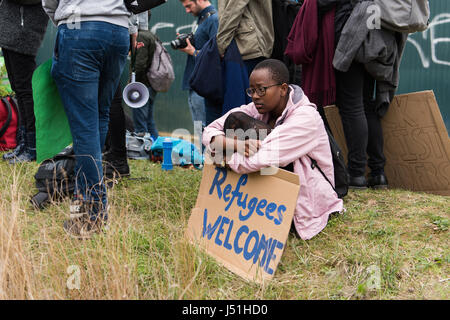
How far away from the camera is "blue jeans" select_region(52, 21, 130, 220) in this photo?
7.91 ft

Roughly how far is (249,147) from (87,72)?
→ 3.21 feet

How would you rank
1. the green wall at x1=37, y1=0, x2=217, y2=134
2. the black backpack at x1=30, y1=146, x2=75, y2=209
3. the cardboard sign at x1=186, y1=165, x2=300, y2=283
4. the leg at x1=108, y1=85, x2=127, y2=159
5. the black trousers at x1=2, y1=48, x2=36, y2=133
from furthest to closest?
the green wall at x1=37, y1=0, x2=217, y2=134 → the black trousers at x1=2, y1=48, x2=36, y2=133 → the leg at x1=108, y1=85, x2=127, y2=159 → the black backpack at x1=30, y1=146, x2=75, y2=209 → the cardboard sign at x1=186, y1=165, x2=300, y2=283

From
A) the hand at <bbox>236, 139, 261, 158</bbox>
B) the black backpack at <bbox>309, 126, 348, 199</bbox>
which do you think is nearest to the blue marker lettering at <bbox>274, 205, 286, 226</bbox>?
the hand at <bbox>236, 139, 261, 158</bbox>

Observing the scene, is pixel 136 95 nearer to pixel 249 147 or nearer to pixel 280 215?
pixel 249 147

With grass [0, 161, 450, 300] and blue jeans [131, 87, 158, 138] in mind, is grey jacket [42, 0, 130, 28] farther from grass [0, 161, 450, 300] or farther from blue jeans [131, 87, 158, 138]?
blue jeans [131, 87, 158, 138]

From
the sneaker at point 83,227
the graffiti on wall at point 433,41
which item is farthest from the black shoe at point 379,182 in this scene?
the graffiti on wall at point 433,41

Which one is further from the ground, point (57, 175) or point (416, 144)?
point (416, 144)

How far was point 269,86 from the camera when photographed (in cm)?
264

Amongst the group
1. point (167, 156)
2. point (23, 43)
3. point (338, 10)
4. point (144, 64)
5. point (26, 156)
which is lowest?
point (167, 156)

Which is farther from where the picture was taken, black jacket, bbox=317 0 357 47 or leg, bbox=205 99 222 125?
leg, bbox=205 99 222 125

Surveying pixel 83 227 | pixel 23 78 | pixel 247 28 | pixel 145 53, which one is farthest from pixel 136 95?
pixel 83 227

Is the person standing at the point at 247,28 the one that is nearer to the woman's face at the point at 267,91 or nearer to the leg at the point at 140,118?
the woman's face at the point at 267,91
